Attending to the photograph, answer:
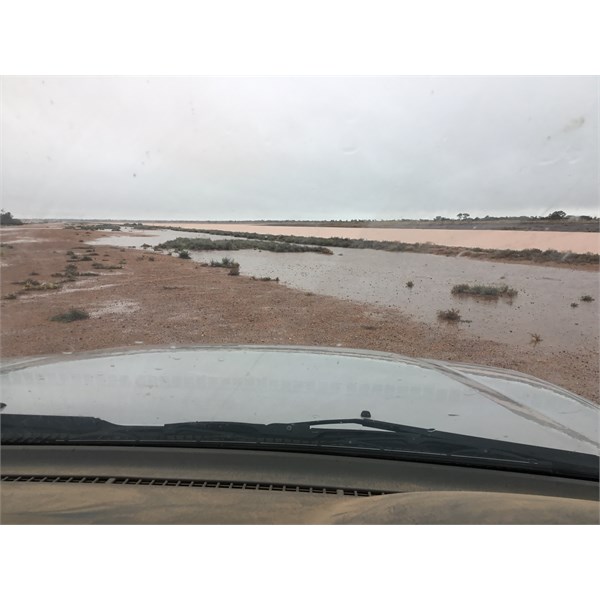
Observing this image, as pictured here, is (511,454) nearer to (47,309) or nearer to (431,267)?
(47,309)

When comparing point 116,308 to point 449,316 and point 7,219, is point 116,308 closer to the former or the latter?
point 7,219

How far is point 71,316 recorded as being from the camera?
1347cm

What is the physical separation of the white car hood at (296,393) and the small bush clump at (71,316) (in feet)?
25.8

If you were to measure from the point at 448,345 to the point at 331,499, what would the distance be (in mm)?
9457

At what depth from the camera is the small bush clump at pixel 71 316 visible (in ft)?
43.1

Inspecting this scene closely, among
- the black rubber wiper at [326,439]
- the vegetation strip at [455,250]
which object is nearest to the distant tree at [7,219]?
the black rubber wiper at [326,439]

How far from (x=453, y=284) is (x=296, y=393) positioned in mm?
22317

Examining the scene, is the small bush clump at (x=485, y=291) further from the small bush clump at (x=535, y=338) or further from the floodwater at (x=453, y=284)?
the small bush clump at (x=535, y=338)

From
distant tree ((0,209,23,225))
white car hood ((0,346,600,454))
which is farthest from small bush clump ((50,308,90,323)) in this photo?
white car hood ((0,346,600,454))

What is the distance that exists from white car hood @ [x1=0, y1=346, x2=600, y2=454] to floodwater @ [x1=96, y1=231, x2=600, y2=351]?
897 cm

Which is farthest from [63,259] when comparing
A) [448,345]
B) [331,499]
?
[331,499]

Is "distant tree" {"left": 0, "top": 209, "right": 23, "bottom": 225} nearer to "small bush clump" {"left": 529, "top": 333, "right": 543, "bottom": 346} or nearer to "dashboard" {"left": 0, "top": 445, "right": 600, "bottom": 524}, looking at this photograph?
"dashboard" {"left": 0, "top": 445, "right": 600, "bottom": 524}

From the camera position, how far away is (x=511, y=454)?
3477mm

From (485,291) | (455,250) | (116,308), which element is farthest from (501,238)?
(116,308)
